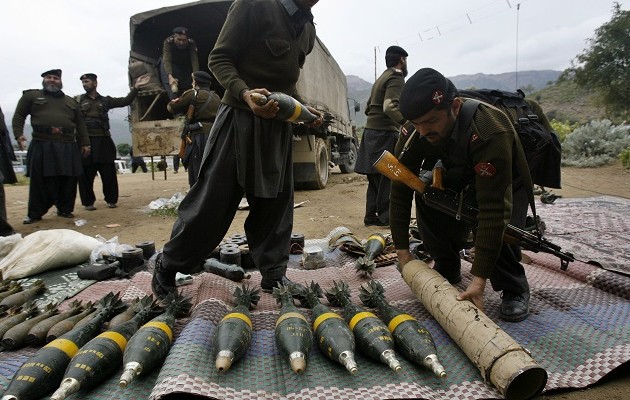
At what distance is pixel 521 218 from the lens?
258cm

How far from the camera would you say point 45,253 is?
11.5 ft

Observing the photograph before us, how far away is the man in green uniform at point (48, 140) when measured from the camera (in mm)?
6168

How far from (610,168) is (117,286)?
12.9 m

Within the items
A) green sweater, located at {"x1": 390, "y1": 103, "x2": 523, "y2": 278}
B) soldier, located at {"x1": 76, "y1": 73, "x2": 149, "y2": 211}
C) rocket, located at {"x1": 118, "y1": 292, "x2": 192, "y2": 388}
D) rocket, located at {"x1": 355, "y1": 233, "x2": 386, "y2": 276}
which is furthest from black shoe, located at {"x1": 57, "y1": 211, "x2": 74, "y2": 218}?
green sweater, located at {"x1": 390, "y1": 103, "x2": 523, "y2": 278}

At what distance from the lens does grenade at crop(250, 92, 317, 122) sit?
7.41 ft

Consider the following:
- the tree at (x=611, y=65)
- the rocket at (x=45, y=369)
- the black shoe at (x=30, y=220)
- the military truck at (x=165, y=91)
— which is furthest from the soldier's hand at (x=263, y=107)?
the tree at (x=611, y=65)

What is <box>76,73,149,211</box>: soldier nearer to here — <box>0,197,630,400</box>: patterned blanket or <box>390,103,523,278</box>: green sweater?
<box>0,197,630,400</box>: patterned blanket

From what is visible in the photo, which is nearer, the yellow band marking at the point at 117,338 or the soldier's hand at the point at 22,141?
the yellow band marking at the point at 117,338

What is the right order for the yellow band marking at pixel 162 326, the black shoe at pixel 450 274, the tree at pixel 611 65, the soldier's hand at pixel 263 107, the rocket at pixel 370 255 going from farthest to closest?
the tree at pixel 611 65 < the rocket at pixel 370 255 < the black shoe at pixel 450 274 < the soldier's hand at pixel 263 107 < the yellow band marking at pixel 162 326

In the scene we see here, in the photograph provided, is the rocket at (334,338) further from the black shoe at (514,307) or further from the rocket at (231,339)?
the black shoe at (514,307)

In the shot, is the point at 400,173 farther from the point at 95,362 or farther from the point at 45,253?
the point at 45,253

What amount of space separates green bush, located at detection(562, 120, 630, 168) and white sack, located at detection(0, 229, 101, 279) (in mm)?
13152

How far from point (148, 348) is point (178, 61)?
7.13 meters

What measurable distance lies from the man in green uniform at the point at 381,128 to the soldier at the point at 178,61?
143 inches
